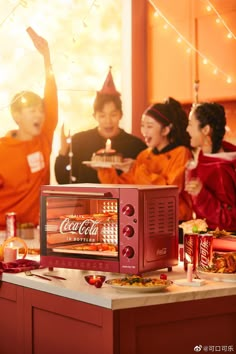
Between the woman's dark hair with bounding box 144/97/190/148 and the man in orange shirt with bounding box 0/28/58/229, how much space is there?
64cm

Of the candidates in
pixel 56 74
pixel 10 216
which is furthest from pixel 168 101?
pixel 10 216

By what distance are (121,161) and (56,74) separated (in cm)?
66

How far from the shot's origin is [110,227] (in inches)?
99.2

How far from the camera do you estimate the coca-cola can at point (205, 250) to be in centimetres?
251

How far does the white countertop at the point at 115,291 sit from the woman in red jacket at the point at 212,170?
1114mm

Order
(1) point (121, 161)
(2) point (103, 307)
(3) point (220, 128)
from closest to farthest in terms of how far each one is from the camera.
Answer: (2) point (103, 307) < (3) point (220, 128) < (1) point (121, 161)

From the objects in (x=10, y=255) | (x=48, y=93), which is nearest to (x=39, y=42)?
(x=48, y=93)

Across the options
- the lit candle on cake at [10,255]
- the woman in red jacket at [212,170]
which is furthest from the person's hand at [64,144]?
the lit candle on cake at [10,255]

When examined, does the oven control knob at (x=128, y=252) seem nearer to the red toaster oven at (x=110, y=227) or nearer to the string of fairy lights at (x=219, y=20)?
the red toaster oven at (x=110, y=227)

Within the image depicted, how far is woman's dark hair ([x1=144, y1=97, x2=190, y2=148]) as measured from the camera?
12.9 ft

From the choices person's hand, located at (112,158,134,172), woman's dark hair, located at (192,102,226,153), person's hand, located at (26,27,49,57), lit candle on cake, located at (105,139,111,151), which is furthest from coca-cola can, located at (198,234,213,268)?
person's hand, located at (26,27,49,57)

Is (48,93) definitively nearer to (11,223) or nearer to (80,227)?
(11,223)

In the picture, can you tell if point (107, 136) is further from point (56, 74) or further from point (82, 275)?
point (82, 275)

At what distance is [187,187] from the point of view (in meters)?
3.88
